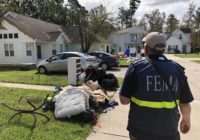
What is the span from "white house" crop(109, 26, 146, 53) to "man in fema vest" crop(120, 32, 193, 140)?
6410 centimetres

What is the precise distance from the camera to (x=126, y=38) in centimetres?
6762

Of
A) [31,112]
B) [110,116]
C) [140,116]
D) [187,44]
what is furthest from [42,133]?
[187,44]

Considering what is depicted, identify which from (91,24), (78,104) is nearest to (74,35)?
(91,24)

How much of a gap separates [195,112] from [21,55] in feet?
73.6

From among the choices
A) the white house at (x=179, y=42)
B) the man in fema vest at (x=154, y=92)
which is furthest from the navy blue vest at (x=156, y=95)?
the white house at (x=179, y=42)

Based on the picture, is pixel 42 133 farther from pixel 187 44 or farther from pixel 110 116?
pixel 187 44

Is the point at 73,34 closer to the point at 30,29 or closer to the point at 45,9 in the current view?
the point at 30,29

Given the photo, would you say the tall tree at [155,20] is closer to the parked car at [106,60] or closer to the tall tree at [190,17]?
the tall tree at [190,17]

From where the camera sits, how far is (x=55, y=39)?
32312 mm

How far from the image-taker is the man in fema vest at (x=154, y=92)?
3.11 m

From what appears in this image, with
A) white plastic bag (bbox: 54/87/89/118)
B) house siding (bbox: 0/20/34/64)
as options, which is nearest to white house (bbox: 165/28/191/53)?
house siding (bbox: 0/20/34/64)

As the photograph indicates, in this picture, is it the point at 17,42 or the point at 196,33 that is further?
the point at 196,33

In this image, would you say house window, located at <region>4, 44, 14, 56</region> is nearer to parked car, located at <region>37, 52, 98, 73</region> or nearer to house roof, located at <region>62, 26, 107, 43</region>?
parked car, located at <region>37, 52, 98, 73</region>

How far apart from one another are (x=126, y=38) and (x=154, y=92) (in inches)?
2566
